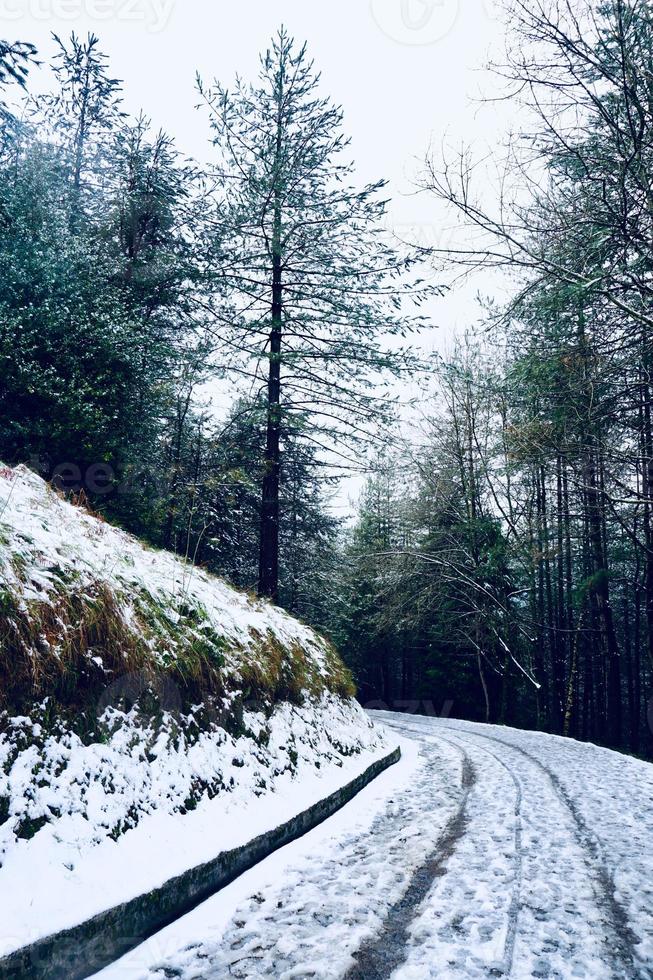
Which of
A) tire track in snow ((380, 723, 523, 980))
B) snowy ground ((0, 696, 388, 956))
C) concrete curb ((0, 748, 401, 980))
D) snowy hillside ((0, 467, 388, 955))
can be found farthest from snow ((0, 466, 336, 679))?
tire track in snow ((380, 723, 523, 980))

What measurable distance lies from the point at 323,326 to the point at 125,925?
1240 centimetres

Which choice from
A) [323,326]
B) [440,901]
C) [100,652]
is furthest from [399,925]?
[323,326]

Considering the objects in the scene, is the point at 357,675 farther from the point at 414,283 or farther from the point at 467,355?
the point at 414,283

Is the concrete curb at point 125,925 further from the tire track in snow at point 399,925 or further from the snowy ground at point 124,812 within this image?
the tire track in snow at point 399,925

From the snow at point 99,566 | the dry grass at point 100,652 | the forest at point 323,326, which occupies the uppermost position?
the forest at point 323,326

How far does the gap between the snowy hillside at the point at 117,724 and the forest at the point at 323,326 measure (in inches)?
64.1

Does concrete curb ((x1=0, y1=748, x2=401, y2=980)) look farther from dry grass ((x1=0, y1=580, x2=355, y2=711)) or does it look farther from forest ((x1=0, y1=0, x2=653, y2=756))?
forest ((x1=0, y1=0, x2=653, y2=756))

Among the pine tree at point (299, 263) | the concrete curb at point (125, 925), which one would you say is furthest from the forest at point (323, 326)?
the concrete curb at point (125, 925)

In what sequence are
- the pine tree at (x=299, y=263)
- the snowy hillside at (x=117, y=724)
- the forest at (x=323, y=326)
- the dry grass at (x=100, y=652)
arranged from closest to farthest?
the snowy hillside at (x=117, y=724) < the dry grass at (x=100, y=652) < the forest at (x=323, y=326) < the pine tree at (x=299, y=263)

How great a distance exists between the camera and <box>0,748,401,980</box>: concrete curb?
2498 mm

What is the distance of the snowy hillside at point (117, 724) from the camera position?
311 centimetres

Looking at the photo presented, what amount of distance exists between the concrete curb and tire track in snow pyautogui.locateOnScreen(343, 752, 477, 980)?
113cm

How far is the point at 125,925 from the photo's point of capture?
9.80ft

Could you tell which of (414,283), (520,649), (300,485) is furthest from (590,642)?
(414,283)
